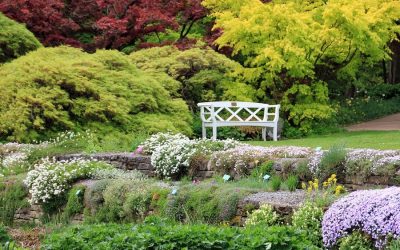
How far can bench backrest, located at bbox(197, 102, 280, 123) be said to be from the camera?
17016 millimetres

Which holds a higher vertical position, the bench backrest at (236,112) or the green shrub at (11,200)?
the bench backrest at (236,112)

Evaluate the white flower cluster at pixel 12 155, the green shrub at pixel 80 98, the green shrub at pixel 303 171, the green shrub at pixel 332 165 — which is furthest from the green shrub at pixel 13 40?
the green shrub at pixel 332 165

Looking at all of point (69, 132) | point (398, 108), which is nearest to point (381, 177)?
point (69, 132)

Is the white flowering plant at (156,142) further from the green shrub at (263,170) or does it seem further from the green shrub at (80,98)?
the green shrub at (80,98)

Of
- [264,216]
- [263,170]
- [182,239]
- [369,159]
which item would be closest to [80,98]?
[263,170]

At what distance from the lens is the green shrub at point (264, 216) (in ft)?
23.9

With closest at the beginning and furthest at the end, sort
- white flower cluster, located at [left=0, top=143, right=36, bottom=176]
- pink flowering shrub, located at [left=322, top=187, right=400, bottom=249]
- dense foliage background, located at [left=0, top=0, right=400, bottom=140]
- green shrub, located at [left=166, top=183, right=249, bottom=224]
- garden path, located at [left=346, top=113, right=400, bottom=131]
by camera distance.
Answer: pink flowering shrub, located at [left=322, top=187, right=400, bottom=249], green shrub, located at [left=166, top=183, right=249, bottom=224], white flower cluster, located at [left=0, top=143, right=36, bottom=176], dense foliage background, located at [left=0, top=0, right=400, bottom=140], garden path, located at [left=346, top=113, right=400, bottom=131]

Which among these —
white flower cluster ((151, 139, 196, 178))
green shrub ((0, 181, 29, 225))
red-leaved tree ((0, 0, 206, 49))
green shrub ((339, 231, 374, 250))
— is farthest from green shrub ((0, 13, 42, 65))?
green shrub ((339, 231, 374, 250))

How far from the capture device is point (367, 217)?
21.2 feet

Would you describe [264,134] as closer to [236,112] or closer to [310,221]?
[236,112]

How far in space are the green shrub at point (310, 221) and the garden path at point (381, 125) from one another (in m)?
12.0

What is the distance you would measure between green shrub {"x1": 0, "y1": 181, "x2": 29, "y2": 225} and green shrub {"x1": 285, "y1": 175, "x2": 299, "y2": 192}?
438 centimetres

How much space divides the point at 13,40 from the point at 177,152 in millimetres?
8802

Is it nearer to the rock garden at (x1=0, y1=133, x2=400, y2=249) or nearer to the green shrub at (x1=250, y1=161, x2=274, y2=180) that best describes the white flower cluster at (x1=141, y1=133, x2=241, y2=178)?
the rock garden at (x1=0, y1=133, x2=400, y2=249)
